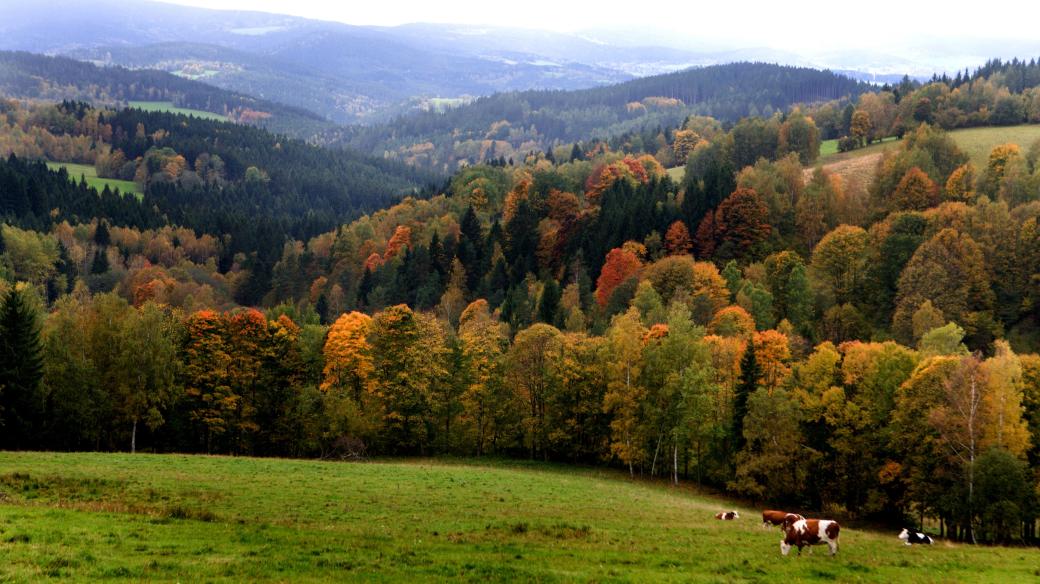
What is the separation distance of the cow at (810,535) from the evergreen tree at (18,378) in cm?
5444

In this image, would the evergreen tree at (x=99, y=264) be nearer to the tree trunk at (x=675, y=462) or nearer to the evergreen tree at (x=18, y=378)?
the evergreen tree at (x=18, y=378)

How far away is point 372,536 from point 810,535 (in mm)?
16152

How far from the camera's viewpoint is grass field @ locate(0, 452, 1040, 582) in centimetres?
2188

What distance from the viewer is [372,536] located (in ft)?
88.7

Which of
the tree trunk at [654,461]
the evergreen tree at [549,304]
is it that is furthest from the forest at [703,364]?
the tree trunk at [654,461]

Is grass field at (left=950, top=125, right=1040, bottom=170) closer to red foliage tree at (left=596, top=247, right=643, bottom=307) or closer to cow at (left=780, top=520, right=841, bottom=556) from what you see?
red foliage tree at (left=596, top=247, right=643, bottom=307)

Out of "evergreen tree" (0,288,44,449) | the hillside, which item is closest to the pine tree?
"evergreen tree" (0,288,44,449)

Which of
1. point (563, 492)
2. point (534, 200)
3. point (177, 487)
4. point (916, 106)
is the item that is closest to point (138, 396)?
point (177, 487)

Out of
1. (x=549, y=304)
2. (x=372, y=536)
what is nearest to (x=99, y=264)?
(x=549, y=304)

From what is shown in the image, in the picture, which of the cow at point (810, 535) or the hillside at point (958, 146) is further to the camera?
the hillside at point (958, 146)

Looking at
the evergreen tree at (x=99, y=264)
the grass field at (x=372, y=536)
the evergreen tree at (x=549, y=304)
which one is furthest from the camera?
the evergreen tree at (x=99, y=264)

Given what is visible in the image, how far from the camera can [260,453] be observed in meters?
73.9

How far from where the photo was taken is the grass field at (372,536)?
2188cm

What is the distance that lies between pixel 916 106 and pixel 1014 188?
77375mm
